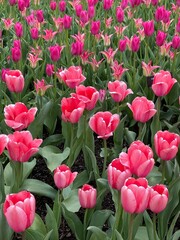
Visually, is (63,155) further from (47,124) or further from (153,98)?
(153,98)

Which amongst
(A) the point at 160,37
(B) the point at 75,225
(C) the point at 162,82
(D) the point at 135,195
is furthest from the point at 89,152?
(A) the point at 160,37

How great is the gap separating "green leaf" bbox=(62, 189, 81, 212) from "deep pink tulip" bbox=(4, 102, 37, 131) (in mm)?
361

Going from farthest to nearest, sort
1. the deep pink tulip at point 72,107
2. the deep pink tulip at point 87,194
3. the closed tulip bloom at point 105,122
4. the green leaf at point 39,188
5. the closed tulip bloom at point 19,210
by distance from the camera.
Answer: the green leaf at point 39,188 < the deep pink tulip at point 72,107 < the closed tulip bloom at point 105,122 < the deep pink tulip at point 87,194 < the closed tulip bloom at point 19,210

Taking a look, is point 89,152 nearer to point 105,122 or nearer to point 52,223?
point 105,122

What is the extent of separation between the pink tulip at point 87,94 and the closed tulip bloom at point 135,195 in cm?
66

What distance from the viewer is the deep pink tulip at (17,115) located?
1.88 m

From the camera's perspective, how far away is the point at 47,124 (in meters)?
2.70

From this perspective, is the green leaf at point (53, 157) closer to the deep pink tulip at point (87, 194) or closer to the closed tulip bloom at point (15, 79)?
the closed tulip bloom at point (15, 79)

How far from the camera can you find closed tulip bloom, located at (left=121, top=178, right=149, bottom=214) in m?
1.36

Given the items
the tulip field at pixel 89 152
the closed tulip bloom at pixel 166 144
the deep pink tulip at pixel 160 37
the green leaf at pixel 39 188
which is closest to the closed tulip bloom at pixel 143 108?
the tulip field at pixel 89 152

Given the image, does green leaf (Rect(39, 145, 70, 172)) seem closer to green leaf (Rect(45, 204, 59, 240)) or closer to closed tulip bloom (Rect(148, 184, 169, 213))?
green leaf (Rect(45, 204, 59, 240))

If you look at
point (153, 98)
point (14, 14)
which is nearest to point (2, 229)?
point (153, 98)

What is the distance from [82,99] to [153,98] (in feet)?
2.76

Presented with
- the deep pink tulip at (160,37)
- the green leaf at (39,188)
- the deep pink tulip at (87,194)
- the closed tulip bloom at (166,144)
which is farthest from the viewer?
the deep pink tulip at (160,37)
